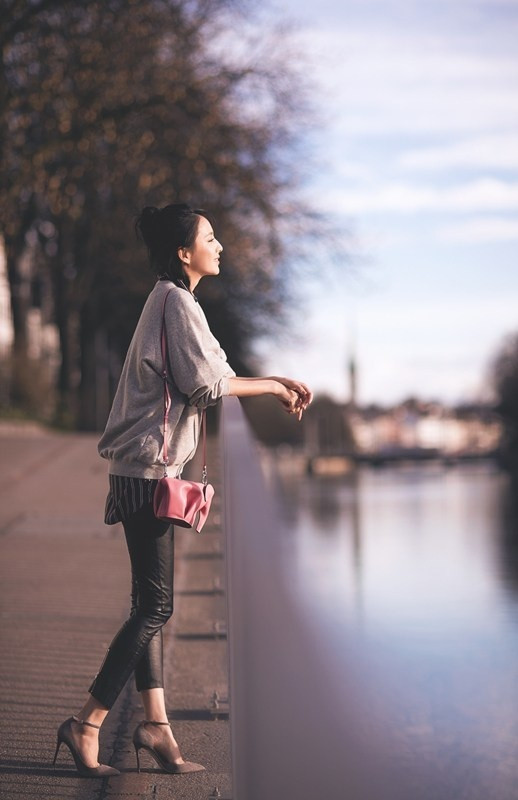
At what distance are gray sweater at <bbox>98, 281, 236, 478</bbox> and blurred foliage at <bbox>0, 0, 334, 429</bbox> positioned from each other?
16.5 meters

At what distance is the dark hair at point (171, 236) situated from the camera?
159 inches

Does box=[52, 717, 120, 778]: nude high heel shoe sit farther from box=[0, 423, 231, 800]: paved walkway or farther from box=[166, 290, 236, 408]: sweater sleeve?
box=[166, 290, 236, 408]: sweater sleeve

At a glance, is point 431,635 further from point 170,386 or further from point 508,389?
point 508,389

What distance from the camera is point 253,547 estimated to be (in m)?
2.52

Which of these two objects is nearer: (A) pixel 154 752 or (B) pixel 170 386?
(B) pixel 170 386

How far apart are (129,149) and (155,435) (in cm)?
2080

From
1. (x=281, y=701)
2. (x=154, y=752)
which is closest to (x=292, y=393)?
(x=154, y=752)

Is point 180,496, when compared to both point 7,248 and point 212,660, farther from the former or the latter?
point 7,248

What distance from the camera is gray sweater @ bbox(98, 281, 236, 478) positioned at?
3775 mm

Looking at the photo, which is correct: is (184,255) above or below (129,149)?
below

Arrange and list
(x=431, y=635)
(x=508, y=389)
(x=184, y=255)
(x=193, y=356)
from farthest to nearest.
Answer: (x=508, y=389) → (x=431, y=635) → (x=184, y=255) → (x=193, y=356)

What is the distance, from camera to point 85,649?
607cm

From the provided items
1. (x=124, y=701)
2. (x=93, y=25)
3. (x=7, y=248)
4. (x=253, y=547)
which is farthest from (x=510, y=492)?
(x=253, y=547)

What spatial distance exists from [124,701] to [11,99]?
1611cm
